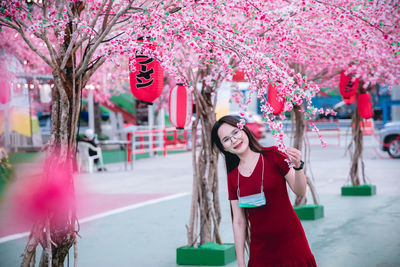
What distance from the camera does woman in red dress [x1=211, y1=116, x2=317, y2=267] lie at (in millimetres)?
3662

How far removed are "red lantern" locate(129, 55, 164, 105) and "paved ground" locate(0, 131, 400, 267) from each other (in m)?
2.02

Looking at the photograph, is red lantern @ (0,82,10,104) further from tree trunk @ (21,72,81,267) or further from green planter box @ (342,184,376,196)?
tree trunk @ (21,72,81,267)

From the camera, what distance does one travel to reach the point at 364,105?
1116 cm

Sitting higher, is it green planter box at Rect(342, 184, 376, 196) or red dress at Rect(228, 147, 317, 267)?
red dress at Rect(228, 147, 317, 267)

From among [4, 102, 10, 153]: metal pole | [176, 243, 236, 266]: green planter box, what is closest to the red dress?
[176, 243, 236, 266]: green planter box

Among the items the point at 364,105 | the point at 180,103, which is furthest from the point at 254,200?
the point at 364,105

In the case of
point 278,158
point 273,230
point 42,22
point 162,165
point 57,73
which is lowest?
point 162,165

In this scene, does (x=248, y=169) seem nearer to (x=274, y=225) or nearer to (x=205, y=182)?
(x=274, y=225)

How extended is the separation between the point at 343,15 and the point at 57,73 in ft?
8.90

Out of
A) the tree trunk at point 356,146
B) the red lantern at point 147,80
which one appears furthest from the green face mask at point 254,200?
the tree trunk at point 356,146

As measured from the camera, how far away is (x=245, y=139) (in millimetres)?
3914

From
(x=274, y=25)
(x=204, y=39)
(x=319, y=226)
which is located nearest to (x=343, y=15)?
(x=274, y=25)

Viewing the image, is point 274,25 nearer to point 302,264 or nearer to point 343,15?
point 343,15

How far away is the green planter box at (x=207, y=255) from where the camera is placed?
6473 millimetres
